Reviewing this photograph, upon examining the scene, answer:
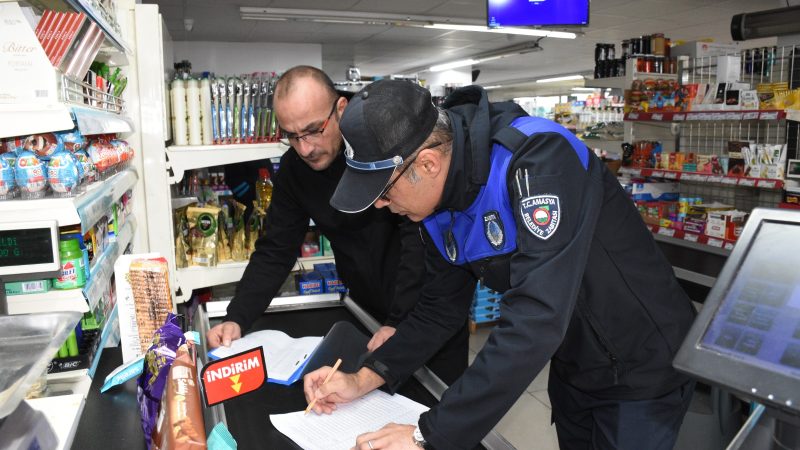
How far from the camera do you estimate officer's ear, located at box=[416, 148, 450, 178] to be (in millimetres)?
1291

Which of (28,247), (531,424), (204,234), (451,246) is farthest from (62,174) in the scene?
(531,424)

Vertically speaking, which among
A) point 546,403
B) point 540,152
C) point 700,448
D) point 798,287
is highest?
point 540,152

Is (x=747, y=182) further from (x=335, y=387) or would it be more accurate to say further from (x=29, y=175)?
(x=29, y=175)

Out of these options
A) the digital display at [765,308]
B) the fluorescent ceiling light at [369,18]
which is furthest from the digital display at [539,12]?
the digital display at [765,308]

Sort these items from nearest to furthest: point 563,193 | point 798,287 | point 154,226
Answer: point 798,287, point 563,193, point 154,226

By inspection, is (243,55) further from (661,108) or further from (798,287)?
(798,287)

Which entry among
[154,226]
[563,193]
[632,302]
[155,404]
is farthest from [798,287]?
[154,226]

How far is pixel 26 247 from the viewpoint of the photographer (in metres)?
1.29

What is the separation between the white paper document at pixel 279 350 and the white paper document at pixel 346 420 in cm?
21

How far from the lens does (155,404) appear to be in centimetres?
122

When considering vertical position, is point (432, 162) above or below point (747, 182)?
above

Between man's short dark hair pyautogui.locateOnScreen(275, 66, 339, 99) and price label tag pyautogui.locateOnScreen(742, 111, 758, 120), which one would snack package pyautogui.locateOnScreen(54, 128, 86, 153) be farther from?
price label tag pyautogui.locateOnScreen(742, 111, 758, 120)

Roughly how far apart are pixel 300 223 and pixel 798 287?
186 cm

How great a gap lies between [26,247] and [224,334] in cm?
73
